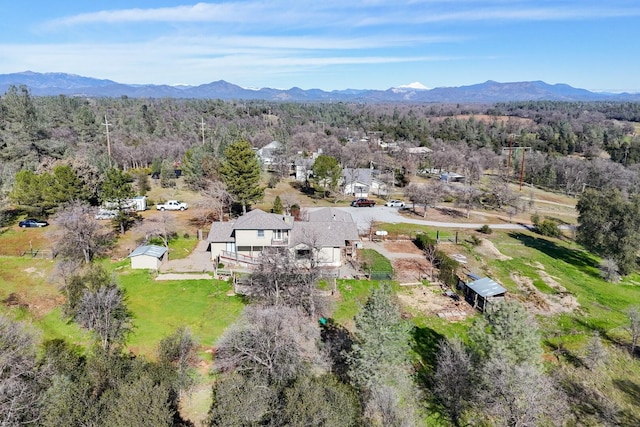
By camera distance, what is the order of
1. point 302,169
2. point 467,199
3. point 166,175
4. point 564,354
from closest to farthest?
point 564,354 < point 467,199 < point 166,175 < point 302,169

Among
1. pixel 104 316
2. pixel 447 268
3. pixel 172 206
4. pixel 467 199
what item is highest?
pixel 467 199

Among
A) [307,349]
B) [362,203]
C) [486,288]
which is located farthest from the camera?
[362,203]

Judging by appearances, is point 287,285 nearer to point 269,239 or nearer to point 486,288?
point 269,239

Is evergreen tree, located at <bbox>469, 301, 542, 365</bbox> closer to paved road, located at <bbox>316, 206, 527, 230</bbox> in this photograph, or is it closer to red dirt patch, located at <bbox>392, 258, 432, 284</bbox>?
red dirt patch, located at <bbox>392, 258, 432, 284</bbox>

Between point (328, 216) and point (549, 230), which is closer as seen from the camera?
point (328, 216)

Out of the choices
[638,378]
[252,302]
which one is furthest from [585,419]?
[252,302]

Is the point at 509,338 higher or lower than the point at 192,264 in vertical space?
higher

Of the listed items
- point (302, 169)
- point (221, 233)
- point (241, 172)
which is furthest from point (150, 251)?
point (302, 169)
